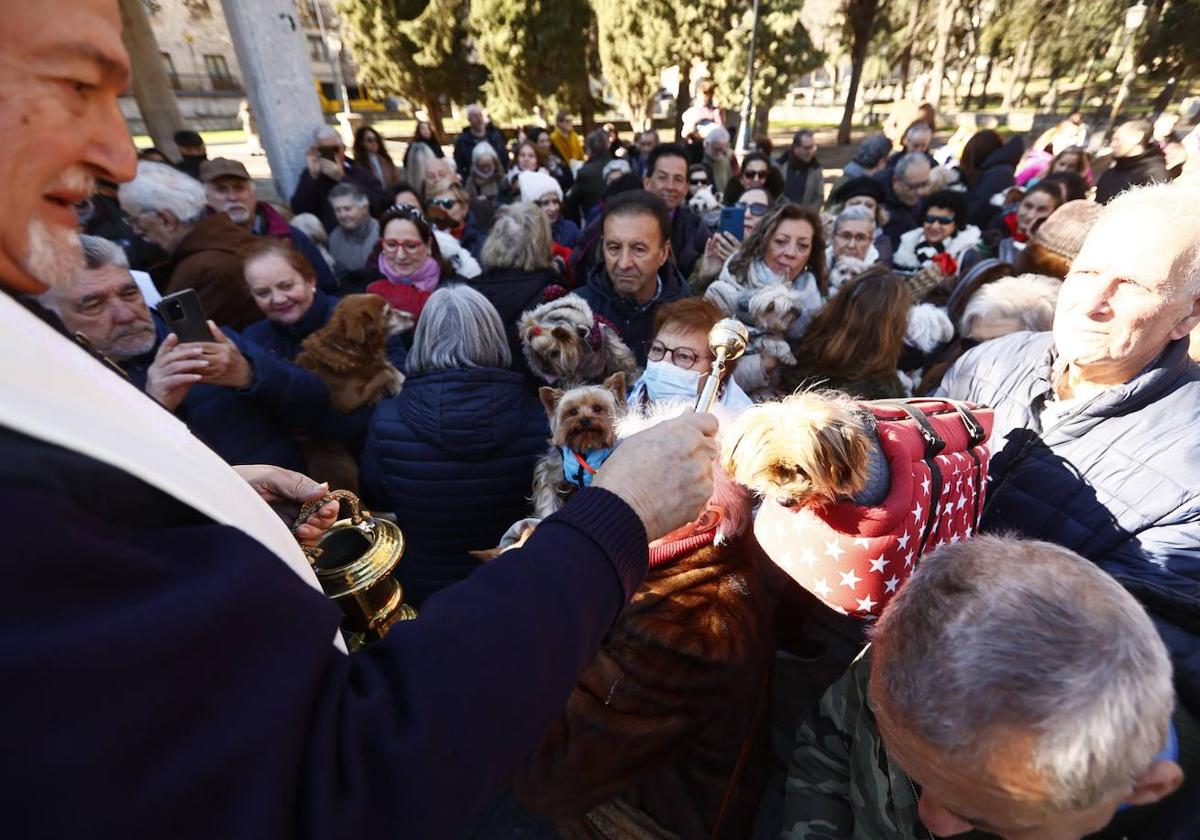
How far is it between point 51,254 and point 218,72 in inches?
1949

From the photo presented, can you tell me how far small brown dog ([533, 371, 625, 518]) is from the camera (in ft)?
8.46

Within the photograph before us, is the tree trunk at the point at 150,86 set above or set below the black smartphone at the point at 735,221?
above

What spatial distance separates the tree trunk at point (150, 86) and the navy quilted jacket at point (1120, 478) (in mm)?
14987

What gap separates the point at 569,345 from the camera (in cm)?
311

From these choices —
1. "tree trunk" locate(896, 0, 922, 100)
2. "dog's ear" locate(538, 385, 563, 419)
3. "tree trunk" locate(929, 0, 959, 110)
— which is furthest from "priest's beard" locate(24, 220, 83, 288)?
"tree trunk" locate(896, 0, 922, 100)

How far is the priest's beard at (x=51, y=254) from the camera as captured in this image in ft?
2.38

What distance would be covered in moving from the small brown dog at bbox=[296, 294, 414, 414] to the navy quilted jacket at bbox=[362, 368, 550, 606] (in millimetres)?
504

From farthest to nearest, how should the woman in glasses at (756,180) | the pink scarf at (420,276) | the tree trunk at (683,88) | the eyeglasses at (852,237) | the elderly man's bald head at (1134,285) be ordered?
the tree trunk at (683,88)
the woman in glasses at (756,180)
the eyeglasses at (852,237)
the pink scarf at (420,276)
the elderly man's bald head at (1134,285)

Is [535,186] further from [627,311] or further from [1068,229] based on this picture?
[1068,229]

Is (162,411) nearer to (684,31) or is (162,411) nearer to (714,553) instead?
(714,553)

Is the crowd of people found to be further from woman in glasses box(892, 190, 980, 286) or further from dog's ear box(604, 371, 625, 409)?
woman in glasses box(892, 190, 980, 286)

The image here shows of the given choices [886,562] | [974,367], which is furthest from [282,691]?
[974,367]

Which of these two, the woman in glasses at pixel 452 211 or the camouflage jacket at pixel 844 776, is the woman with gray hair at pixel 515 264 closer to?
the woman in glasses at pixel 452 211

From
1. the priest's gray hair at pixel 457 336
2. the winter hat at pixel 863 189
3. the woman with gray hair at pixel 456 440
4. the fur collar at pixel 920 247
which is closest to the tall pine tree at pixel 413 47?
the winter hat at pixel 863 189
